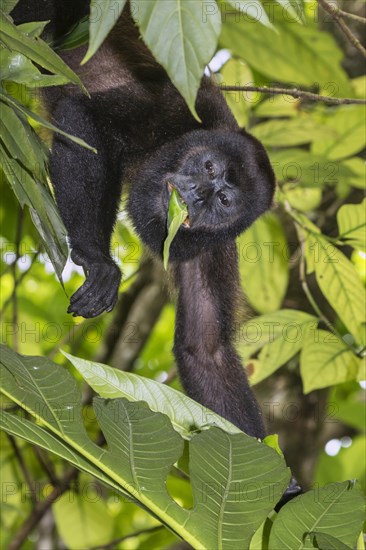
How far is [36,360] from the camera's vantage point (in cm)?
132

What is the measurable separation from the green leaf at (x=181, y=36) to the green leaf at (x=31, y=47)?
27cm

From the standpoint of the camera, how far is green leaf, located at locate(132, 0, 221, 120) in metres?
1.07

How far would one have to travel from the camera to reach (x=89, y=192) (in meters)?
2.61

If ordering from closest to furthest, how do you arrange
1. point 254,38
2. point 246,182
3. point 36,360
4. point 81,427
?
point 36,360 < point 81,427 < point 246,182 < point 254,38

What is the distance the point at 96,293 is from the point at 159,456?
0.93m

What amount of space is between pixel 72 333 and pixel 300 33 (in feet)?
5.45

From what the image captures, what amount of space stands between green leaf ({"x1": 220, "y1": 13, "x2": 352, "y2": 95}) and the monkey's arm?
2.48 feet

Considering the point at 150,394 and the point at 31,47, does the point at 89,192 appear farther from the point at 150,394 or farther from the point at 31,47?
the point at 31,47

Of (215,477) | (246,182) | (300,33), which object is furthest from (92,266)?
(300,33)

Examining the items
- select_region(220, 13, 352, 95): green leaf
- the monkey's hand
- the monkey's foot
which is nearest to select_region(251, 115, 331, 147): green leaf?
select_region(220, 13, 352, 95): green leaf

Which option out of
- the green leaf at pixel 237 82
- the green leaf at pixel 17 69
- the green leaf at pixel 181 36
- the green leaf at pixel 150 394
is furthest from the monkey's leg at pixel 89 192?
the green leaf at pixel 181 36

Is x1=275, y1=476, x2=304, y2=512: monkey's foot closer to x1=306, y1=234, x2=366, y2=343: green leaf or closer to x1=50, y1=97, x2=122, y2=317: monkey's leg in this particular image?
x1=306, y1=234, x2=366, y2=343: green leaf

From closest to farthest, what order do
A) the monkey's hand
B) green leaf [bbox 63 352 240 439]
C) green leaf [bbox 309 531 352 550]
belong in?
green leaf [bbox 309 531 352 550] < green leaf [bbox 63 352 240 439] < the monkey's hand

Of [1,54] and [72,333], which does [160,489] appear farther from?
[72,333]
